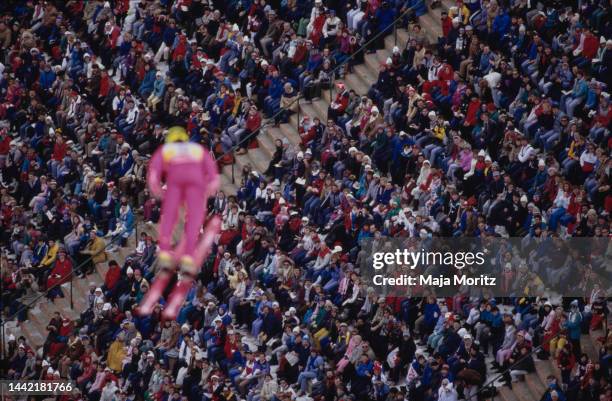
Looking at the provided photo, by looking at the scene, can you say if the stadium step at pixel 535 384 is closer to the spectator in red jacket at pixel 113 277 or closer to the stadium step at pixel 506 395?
→ the stadium step at pixel 506 395

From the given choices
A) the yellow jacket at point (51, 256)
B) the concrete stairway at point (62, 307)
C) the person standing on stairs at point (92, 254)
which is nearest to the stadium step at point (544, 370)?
the concrete stairway at point (62, 307)

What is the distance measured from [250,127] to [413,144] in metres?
4.94

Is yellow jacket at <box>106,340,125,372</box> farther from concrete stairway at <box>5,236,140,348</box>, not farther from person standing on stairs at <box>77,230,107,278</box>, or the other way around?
person standing on stairs at <box>77,230,107,278</box>

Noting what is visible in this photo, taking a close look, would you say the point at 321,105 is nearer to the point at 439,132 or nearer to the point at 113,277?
the point at 439,132

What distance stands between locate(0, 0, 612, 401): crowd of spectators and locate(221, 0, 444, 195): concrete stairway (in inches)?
8.3

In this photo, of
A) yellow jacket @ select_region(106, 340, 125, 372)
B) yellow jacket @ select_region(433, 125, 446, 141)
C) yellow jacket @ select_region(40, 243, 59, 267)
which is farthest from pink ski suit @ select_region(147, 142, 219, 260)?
yellow jacket @ select_region(40, 243, 59, 267)

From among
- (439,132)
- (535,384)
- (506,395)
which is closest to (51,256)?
(439,132)

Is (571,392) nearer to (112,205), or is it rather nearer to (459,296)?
(459,296)

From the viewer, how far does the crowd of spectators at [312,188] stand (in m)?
37.6

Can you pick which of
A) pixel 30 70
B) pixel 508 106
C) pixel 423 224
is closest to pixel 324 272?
pixel 423 224

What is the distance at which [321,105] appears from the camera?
44312mm

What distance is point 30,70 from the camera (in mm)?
48844

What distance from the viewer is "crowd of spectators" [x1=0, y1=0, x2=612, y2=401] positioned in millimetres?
37594

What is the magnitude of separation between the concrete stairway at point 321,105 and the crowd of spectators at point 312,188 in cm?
21
